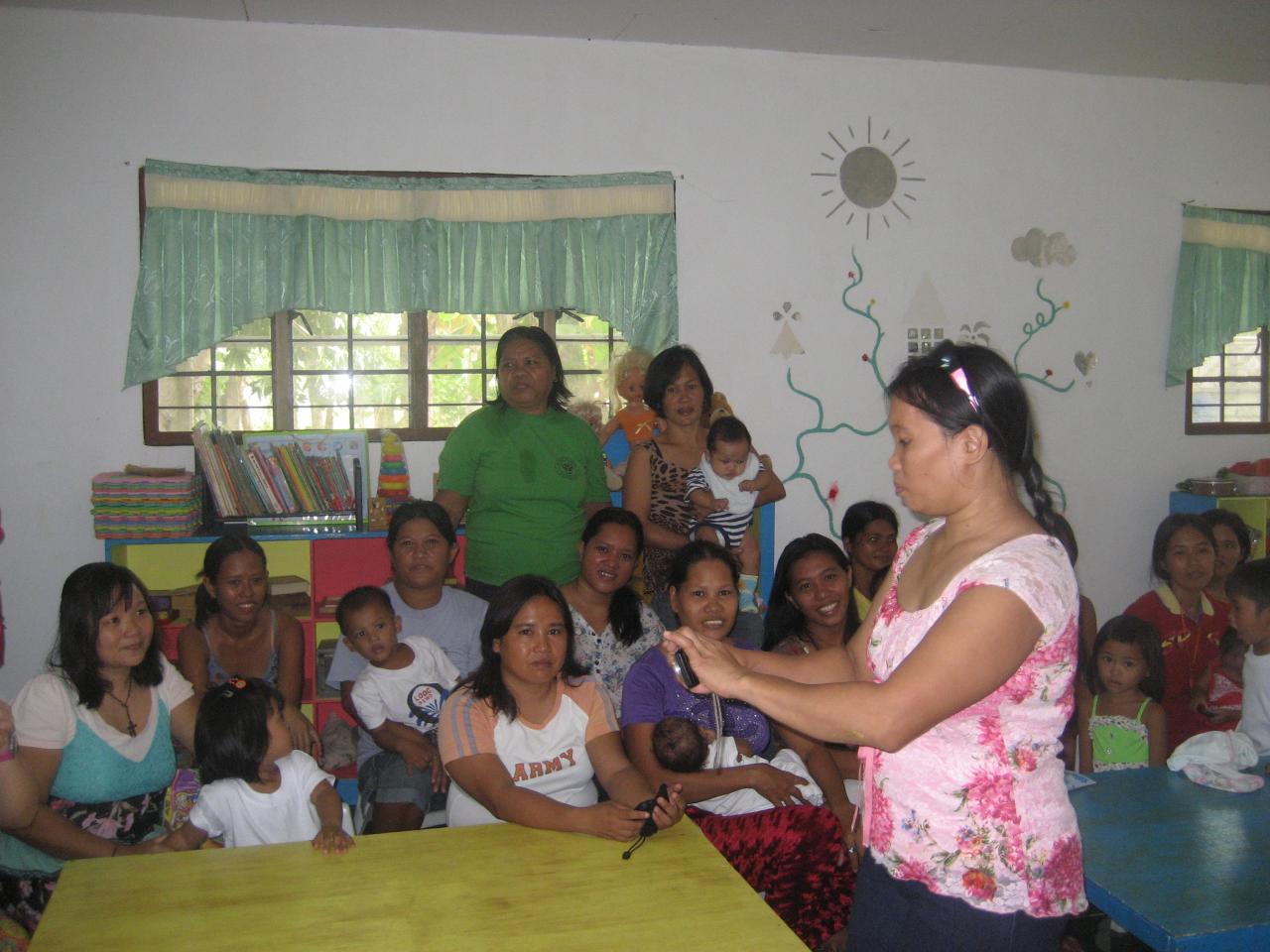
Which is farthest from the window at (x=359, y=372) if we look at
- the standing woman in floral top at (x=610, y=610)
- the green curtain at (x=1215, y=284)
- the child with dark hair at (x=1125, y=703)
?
the green curtain at (x=1215, y=284)

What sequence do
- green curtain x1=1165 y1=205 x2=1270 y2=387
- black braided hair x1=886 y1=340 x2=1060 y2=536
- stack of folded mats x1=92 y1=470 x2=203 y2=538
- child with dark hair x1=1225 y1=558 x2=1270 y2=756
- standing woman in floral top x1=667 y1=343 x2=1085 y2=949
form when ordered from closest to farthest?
standing woman in floral top x1=667 y1=343 x2=1085 y2=949 < black braided hair x1=886 y1=340 x2=1060 y2=536 < child with dark hair x1=1225 y1=558 x2=1270 y2=756 < stack of folded mats x1=92 y1=470 x2=203 y2=538 < green curtain x1=1165 y1=205 x2=1270 y2=387

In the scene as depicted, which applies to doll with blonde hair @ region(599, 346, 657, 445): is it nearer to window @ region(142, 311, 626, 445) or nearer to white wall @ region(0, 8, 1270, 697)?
window @ region(142, 311, 626, 445)

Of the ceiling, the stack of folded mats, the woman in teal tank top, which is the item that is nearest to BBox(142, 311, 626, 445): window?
the stack of folded mats

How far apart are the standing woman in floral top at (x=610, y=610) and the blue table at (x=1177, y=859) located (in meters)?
1.31

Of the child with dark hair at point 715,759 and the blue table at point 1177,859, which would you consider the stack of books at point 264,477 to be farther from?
the blue table at point 1177,859

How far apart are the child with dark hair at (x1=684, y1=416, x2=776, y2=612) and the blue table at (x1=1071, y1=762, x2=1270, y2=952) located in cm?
169

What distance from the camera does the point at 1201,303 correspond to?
17.2 ft

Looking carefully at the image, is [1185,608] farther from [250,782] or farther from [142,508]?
[142,508]

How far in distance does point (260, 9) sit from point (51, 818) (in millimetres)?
3286

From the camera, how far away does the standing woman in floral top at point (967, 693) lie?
124cm

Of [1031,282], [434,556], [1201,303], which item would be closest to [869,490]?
[1031,282]

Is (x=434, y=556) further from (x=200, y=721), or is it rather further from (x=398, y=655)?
(x=200, y=721)

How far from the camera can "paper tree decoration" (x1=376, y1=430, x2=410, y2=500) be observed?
13.6 ft

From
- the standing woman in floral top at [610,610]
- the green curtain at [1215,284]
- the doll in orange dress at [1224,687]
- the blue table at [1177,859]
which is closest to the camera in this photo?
the blue table at [1177,859]
